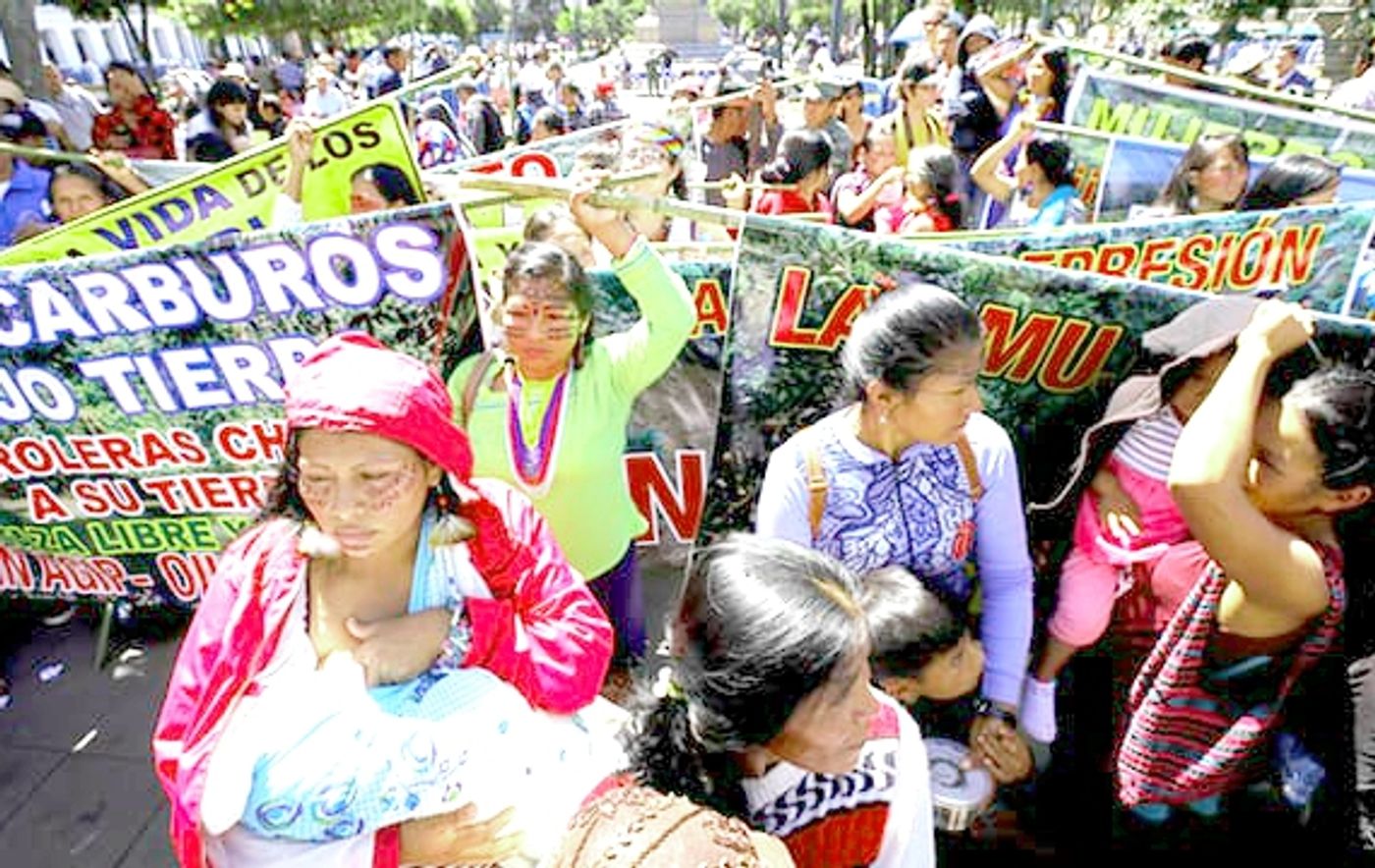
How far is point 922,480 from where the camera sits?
6.38ft

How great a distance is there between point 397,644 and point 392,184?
1963 millimetres

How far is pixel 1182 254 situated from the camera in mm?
2543

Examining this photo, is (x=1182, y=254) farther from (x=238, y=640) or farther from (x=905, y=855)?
(x=238, y=640)

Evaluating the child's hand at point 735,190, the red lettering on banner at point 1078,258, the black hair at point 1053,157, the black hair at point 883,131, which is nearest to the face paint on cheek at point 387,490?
the red lettering on banner at point 1078,258

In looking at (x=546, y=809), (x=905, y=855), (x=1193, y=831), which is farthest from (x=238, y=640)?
(x=1193, y=831)

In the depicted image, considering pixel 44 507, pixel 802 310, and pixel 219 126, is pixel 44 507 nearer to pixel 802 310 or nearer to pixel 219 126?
pixel 802 310

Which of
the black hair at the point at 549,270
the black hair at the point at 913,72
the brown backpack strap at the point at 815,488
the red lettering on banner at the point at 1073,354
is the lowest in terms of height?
the brown backpack strap at the point at 815,488

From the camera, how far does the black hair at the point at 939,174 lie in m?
4.09

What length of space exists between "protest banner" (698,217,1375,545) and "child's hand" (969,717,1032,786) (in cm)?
75

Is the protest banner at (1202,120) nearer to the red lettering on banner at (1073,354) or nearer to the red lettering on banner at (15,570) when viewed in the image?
the red lettering on banner at (1073,354)

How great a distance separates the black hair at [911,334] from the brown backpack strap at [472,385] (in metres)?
1.13

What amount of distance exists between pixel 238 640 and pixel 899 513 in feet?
4.41

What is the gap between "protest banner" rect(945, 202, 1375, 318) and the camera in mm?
2496

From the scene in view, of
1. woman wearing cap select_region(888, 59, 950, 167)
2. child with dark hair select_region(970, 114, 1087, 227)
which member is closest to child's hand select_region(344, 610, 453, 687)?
child with dark hair select_region(970, 114, 1087, 227)
